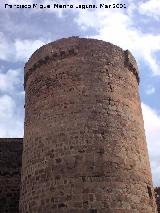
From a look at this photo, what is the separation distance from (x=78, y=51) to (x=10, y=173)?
513 cm

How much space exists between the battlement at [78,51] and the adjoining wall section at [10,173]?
334 centimetres

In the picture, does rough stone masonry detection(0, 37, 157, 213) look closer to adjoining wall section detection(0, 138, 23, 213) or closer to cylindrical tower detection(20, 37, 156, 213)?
cylindrical tower detection(20, 37, 156, 213)

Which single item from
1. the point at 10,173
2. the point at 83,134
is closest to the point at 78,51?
the point at 83,134

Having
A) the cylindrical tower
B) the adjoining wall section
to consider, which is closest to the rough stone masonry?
the cylindrical tower

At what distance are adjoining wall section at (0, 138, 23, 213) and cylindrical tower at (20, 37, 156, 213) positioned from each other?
2251mm

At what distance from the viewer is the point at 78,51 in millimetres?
12258

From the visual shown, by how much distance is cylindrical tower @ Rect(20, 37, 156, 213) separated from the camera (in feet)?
33.5

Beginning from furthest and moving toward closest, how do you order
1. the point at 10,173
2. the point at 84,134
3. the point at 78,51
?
the point at 10,173
the point at 78,51
the point at 84,134

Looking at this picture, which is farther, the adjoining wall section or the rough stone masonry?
the adjoining wall section

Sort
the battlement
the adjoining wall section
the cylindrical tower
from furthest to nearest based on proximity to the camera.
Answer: the adjoining wall section
the battlement
the cylindrical tower

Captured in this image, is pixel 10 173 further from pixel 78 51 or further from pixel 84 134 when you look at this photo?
pixel 78 51

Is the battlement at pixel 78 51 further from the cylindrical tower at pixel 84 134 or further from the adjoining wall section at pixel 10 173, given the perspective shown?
the adjoining wall section at pixel 10 173

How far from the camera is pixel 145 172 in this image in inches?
444

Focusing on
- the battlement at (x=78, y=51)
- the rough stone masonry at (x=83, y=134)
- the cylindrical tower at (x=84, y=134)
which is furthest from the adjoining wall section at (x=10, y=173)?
the battlement at (x=78, y=51)
